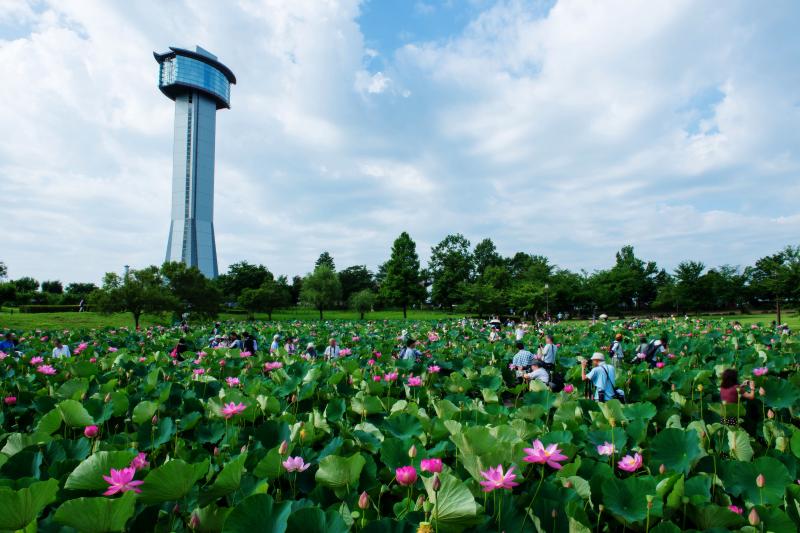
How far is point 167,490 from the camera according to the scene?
1886mm

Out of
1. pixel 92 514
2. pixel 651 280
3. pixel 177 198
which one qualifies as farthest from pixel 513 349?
pixel 177 198

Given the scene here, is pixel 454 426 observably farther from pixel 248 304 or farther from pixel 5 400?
pixel 248 304

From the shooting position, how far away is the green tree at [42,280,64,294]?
223ft

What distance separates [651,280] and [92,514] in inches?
2940

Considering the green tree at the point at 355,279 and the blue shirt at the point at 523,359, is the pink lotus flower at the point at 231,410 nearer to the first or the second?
the blue shirt at the point at 523,359

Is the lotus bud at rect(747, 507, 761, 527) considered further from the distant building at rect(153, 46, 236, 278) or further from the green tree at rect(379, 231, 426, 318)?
the distant building at rect(153, 46, 236, 278)

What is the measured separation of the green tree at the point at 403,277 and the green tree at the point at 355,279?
81.7 ft

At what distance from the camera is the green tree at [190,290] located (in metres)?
32.8

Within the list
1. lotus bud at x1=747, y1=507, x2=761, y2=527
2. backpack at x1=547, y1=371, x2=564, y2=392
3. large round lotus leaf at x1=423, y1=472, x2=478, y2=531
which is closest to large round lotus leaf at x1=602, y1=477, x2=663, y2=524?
lotus bud at x1=747, y1=507, x2=761, y2=527

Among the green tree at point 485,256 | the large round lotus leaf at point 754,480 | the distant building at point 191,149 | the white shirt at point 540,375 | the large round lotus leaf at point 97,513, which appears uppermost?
the distant building at point 191,149

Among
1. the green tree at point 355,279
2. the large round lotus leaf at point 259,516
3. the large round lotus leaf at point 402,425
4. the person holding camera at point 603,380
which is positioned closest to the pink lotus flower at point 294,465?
the large round lotus leaf at point 259,516

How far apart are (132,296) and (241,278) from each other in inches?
1709

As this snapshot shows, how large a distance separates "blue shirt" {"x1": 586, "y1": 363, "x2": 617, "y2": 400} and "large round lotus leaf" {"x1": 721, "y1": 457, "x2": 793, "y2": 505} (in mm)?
3575

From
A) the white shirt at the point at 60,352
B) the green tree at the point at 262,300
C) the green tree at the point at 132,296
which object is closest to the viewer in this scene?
the white shirt at the point at 60,352
